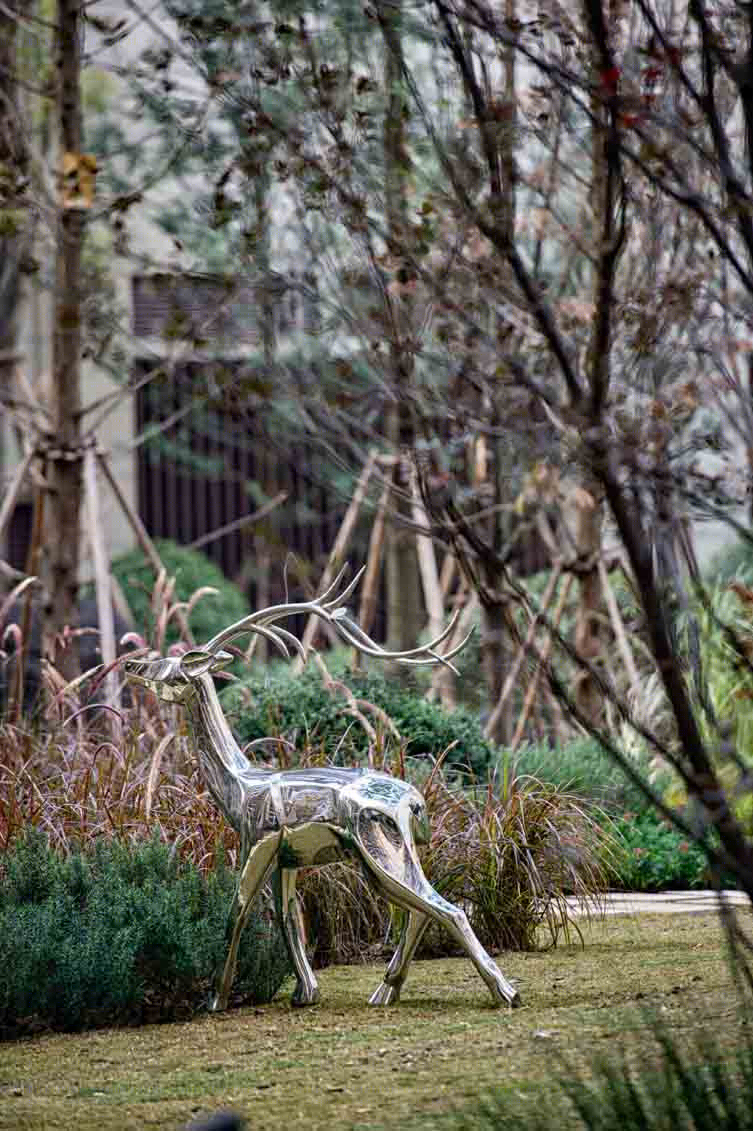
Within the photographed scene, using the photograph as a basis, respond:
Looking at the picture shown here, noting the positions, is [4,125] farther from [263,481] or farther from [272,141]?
[263,481]

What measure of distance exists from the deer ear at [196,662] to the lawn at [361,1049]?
1.08m

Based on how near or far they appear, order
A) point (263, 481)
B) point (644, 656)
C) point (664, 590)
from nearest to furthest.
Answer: point (664, 590)
point (644, 656)
point (263, 481)

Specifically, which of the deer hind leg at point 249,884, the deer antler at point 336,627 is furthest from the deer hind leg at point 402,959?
the deer antler at point 336,627

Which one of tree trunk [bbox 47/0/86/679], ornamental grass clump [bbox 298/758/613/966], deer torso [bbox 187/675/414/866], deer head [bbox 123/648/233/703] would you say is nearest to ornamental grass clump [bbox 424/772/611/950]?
ornamental grass clump [bbox 298/758/613/966]

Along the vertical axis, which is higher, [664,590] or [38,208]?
[38,208]

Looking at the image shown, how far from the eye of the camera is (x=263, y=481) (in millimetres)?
18172

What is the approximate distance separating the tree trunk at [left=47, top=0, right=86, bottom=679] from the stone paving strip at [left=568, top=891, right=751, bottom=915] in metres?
3.34

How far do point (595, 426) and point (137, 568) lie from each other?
13145 millimetres

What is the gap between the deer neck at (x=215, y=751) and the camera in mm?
4992

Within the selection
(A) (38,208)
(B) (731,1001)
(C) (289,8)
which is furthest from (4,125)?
(B) (731,1001)

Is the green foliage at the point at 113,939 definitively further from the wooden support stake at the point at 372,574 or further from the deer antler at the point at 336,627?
the wooden support stake at the point at 372,574

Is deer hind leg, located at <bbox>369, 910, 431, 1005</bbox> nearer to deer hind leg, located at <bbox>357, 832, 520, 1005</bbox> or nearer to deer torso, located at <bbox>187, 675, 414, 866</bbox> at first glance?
deer hind leg, located at <bbox>357, 832, 520, 1005</bbox>

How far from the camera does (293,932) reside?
5.09 m

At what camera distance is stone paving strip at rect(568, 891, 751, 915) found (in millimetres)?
6941
